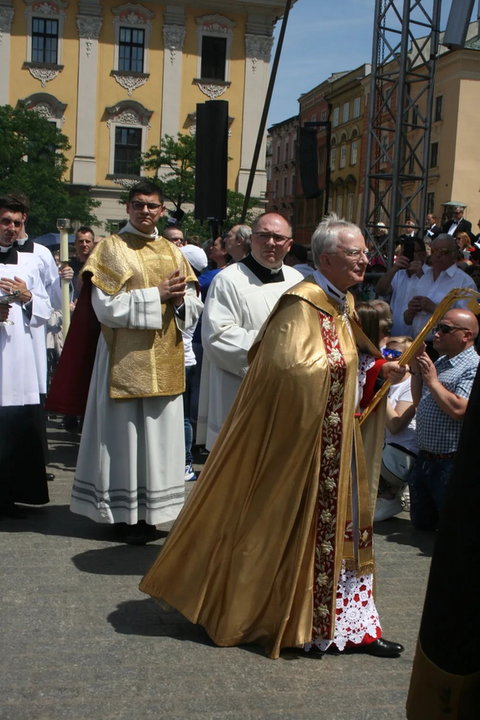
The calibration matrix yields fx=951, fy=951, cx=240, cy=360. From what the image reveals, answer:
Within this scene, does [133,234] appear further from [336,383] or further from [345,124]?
[345,124]

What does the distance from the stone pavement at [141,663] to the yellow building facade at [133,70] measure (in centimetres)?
4022

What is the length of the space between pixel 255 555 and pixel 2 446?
2.91m

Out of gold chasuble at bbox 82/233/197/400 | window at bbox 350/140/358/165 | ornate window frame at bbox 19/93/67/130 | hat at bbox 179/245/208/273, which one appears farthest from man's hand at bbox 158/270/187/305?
window at bbox 350/140/358/165

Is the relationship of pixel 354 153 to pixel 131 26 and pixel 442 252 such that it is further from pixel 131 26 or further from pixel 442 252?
pixel 442 252

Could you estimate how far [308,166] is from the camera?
15.2 meters

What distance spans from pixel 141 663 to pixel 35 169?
3239cm

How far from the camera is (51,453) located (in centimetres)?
884

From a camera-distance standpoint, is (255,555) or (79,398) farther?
(79,398)

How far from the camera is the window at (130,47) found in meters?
44.5

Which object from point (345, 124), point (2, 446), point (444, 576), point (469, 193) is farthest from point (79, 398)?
point (345, 124)

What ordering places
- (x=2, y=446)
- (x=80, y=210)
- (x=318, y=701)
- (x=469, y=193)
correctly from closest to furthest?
1. (x=318, y=701)
2. (x=2, y=446)
3. (x=80, y=210)
4. (x=469, y=193)

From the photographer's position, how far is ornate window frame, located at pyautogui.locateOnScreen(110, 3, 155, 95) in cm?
4428

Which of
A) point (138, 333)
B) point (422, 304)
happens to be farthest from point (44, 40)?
point (138, 333)

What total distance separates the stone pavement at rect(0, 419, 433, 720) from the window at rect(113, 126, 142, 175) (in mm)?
41727
